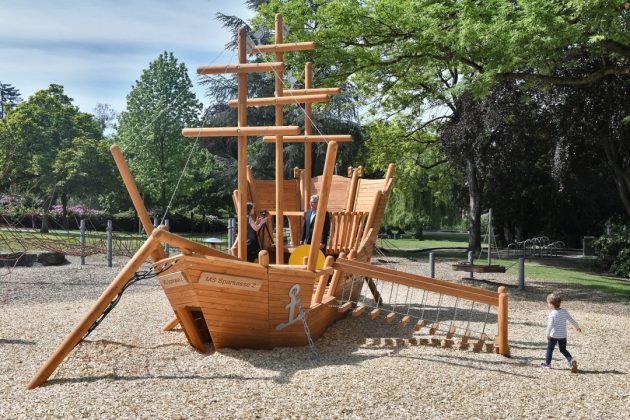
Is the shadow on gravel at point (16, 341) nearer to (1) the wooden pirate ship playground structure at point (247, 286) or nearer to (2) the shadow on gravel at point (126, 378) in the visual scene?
(1) the wooden pirate ship playground structure at point (247, 286)

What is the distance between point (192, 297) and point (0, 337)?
3.28 m

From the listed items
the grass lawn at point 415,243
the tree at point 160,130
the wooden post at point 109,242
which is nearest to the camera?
the wooden post at point 109,242

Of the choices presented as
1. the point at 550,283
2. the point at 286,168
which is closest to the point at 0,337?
the point at 550,283

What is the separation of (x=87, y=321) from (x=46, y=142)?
3471cm

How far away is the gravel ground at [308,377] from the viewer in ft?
18.7

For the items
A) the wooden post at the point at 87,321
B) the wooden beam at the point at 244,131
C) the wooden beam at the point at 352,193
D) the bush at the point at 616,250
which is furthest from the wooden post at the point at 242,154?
the bush at the point at 616,250

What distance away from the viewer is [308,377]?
6.63 metres

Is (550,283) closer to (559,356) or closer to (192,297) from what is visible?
(559,356)

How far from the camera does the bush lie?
2186cm

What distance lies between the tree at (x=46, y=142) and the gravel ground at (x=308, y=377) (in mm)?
26379

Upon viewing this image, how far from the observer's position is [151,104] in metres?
39.2

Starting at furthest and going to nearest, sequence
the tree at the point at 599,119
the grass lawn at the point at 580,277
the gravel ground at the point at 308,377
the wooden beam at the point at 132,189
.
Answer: the tree at the point at 599,119
the grass lawn at the point at 580,277
the wooden beam at the point at 132,189
the gravel ground at the point at 308,377

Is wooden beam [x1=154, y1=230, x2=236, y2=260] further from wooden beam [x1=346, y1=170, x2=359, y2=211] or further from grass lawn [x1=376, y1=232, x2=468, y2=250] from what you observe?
grass lawn [x1=376, y1=232, x2=468, y2=250]

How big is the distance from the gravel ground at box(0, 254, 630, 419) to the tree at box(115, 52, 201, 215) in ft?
89.2
